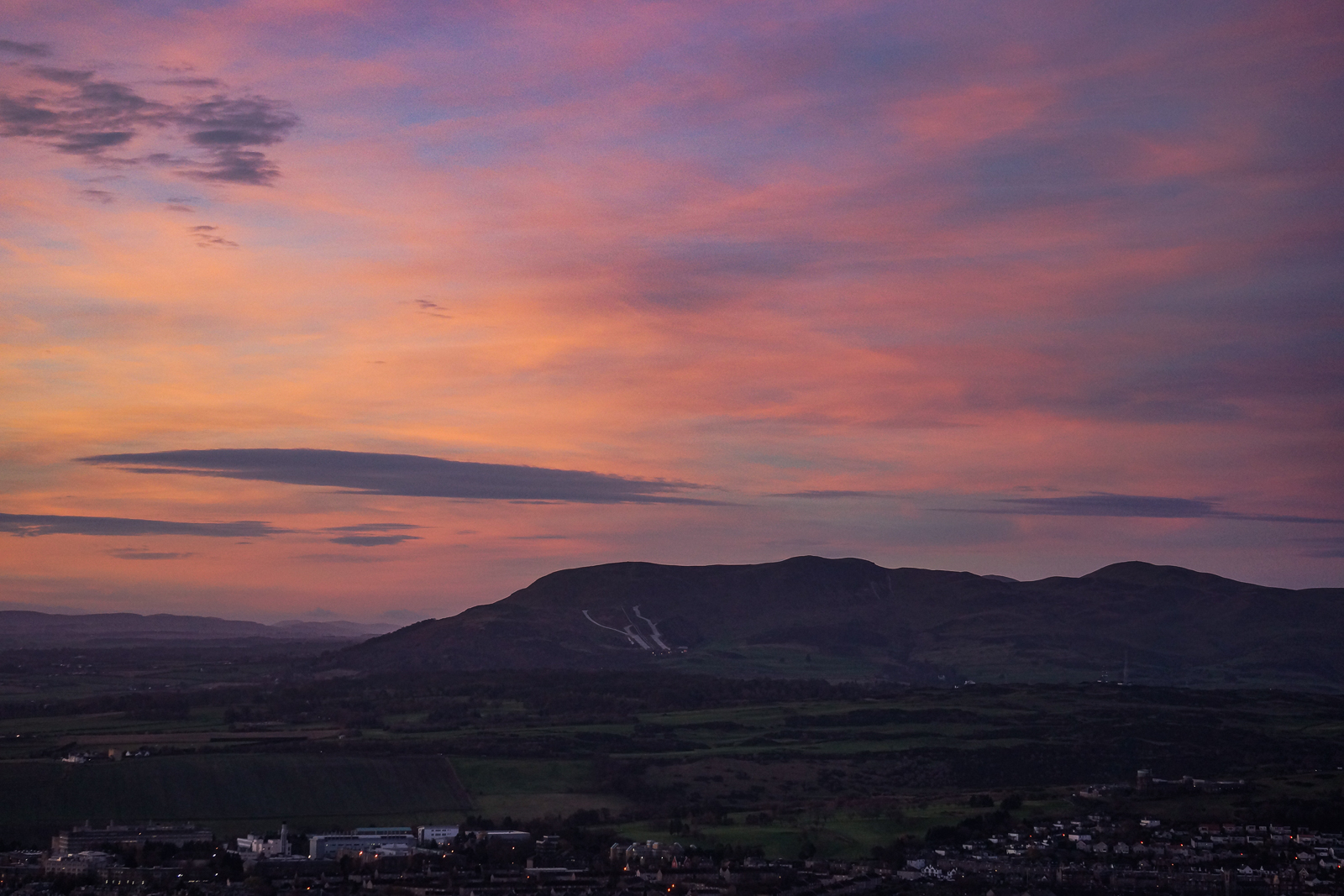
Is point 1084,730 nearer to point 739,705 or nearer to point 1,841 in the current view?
point 739,705

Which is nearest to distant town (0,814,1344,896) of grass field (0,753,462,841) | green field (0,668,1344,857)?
green field (0,668,1344,857)

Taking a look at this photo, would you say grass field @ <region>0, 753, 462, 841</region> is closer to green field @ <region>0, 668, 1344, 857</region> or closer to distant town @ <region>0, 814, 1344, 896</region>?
green field @ <region>0, 668, 1344, 857</region>

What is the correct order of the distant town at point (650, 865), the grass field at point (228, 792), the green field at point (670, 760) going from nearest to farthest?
the distant town at point (650, 865)
the green field at point (670, 760)
the grass field at point (228, 792)

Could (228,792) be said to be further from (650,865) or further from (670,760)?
(650,865)

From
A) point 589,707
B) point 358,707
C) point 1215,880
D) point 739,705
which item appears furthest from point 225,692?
point 1215,880

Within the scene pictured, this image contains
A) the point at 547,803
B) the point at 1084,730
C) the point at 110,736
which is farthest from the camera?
the point at 1084,730

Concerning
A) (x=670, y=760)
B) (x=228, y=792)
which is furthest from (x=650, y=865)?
(x=670, y=760)

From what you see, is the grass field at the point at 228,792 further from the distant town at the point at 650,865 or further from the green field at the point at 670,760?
the distant town at the point at 650,865

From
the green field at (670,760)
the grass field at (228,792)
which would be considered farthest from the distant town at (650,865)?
the grass field at (228,792)

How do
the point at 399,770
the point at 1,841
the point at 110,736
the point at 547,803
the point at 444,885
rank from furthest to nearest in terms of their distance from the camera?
the point at 110,736 → the point at 399,770 → the point at 547,803 → the point at 1,841 → the point at 444,885
